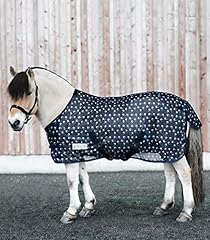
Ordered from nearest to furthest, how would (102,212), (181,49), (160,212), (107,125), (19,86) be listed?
(19,86), (107,125), (160,212), (102,212), (181,49)

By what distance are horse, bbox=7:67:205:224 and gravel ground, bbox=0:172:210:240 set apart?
0.56ft

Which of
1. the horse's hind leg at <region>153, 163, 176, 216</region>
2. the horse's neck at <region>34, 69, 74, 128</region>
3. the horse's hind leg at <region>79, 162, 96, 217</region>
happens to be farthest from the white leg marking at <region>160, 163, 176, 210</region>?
the horse's neck at <region>34, 69, 74, 128</region>

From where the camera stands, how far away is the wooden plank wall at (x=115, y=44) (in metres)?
5.98

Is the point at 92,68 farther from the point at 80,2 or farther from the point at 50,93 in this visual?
the point at 50,93

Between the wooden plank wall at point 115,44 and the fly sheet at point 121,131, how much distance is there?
6.87ft

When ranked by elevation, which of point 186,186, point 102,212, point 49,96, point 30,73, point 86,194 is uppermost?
point 30,73

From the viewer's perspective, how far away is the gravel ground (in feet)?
12.2

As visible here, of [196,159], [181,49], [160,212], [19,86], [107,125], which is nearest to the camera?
[19,86]

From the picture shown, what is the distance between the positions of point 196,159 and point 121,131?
0.55m

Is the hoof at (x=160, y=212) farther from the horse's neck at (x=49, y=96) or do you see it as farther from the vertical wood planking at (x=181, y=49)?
the vertical wood planking at (x=181, y=49)

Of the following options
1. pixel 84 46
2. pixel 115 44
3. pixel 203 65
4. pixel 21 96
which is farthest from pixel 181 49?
pixel 21 96

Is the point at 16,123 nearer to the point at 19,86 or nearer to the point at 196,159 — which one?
the point at 19,86

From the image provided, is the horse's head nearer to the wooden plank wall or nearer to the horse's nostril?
the horse's nostril

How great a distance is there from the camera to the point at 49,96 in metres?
3.96
